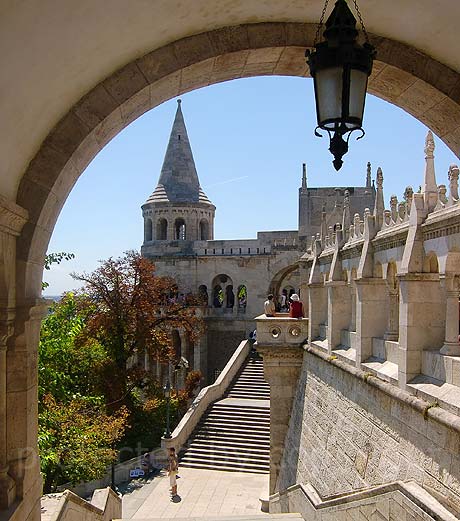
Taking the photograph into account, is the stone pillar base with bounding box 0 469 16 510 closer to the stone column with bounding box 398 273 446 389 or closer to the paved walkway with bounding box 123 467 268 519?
the stone column with bounding box 398 273 446 389

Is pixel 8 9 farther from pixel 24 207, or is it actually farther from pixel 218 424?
pixel 218 424

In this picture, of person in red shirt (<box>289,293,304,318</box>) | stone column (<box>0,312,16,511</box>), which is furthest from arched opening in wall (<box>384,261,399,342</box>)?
stone column (<box>0,312,16,511</box>)

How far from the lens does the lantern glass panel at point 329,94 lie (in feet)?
10.8

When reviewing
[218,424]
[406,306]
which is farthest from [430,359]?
[218,424]

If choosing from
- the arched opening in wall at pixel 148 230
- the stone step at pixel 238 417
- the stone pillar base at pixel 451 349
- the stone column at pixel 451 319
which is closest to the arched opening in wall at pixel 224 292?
the arched opening in wall at pixel 148 230

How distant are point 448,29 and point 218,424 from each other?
64.1ft

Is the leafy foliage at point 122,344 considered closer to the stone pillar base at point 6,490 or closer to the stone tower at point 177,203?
the stone tower at point 177,203

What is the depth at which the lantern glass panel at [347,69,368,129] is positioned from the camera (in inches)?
130

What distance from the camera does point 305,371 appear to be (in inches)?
655

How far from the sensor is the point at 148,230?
38.0 metres

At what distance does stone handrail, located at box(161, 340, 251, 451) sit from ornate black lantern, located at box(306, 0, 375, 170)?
18.5m

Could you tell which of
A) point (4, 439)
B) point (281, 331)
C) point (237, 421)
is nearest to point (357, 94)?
point (4, 439)

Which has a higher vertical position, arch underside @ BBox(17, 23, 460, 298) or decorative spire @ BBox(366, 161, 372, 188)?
decorative spire @ BBox(366, 161, 372, 188)

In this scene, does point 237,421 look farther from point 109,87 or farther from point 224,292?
point 109,87
